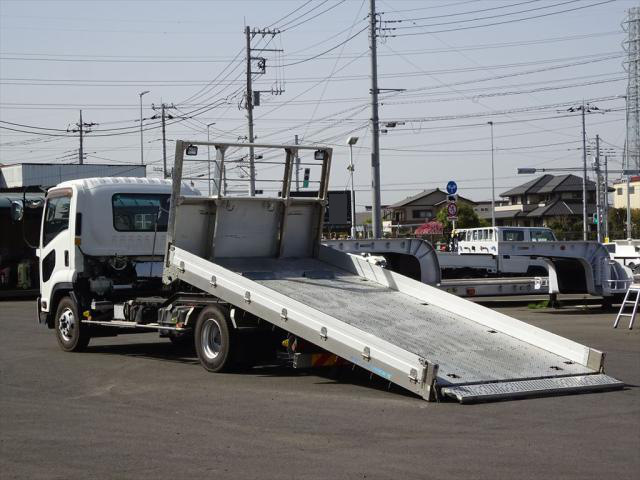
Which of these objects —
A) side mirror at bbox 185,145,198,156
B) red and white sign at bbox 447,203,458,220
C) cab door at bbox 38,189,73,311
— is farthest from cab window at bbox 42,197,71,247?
red and white sign at bbox 447,203,458,220

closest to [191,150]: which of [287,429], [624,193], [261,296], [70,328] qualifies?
[261,296]

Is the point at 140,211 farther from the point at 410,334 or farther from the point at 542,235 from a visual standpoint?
the point at 542,235

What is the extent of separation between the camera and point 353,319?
39.0 ft

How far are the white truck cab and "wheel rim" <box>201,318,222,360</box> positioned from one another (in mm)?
2532

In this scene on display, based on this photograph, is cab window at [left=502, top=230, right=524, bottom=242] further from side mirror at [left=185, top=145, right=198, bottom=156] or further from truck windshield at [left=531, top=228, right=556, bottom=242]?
side mirror at [left=185, top=145, right=198, bottom=156]

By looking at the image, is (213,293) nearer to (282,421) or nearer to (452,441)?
(282,421)

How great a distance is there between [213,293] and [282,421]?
10.7ft

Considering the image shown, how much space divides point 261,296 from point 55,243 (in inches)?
215

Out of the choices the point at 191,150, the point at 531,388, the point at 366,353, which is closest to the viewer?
the point at 531,388

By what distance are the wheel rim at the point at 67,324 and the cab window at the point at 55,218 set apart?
4.30ft

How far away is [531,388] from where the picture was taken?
10500 millimetres

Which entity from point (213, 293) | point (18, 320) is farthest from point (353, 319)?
point (18, 320)

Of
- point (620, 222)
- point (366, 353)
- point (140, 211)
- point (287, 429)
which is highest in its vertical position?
point (140, 211)

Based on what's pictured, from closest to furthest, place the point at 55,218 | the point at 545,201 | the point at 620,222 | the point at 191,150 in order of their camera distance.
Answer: the point at 191,150, the point at 55,218, the point at 620,222, the point at 545,201
